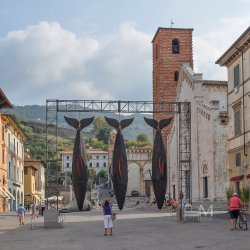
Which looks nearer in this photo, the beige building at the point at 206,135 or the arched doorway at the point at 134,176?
the beige building at the point at 206,135

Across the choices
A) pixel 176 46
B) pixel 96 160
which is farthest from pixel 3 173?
pixel 96 160

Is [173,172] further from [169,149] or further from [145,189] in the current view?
[145,189]

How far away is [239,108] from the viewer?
3778 cm

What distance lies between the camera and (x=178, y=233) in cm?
2334

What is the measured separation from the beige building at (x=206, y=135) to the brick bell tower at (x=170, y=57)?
22.3ft

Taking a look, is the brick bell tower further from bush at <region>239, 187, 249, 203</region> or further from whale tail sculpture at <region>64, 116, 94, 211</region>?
whale tail sculpture at <region>64, 116, 94, 211</region>

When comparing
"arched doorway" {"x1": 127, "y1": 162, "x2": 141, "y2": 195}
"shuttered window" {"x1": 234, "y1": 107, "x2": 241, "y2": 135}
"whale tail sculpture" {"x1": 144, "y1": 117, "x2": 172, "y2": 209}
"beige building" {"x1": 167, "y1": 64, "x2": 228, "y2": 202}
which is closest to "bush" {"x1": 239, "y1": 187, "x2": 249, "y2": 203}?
"shuttered window" {"x1": 234, "y1": 107, "x2": 241, "y2": 135}

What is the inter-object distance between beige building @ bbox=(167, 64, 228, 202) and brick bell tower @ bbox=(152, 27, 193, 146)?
6811 mm

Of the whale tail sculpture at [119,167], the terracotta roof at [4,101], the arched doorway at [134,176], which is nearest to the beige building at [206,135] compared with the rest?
the terracotta roof at [4,101]

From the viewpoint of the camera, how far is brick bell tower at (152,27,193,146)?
7081 centimetres

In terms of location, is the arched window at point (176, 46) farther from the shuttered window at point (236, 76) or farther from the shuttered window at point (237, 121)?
the shuttered window at point (237, 121)

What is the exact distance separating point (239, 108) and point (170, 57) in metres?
34.3

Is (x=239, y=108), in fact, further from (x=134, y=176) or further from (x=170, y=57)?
(x=134, y=176)

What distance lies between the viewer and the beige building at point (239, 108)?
3597cm
